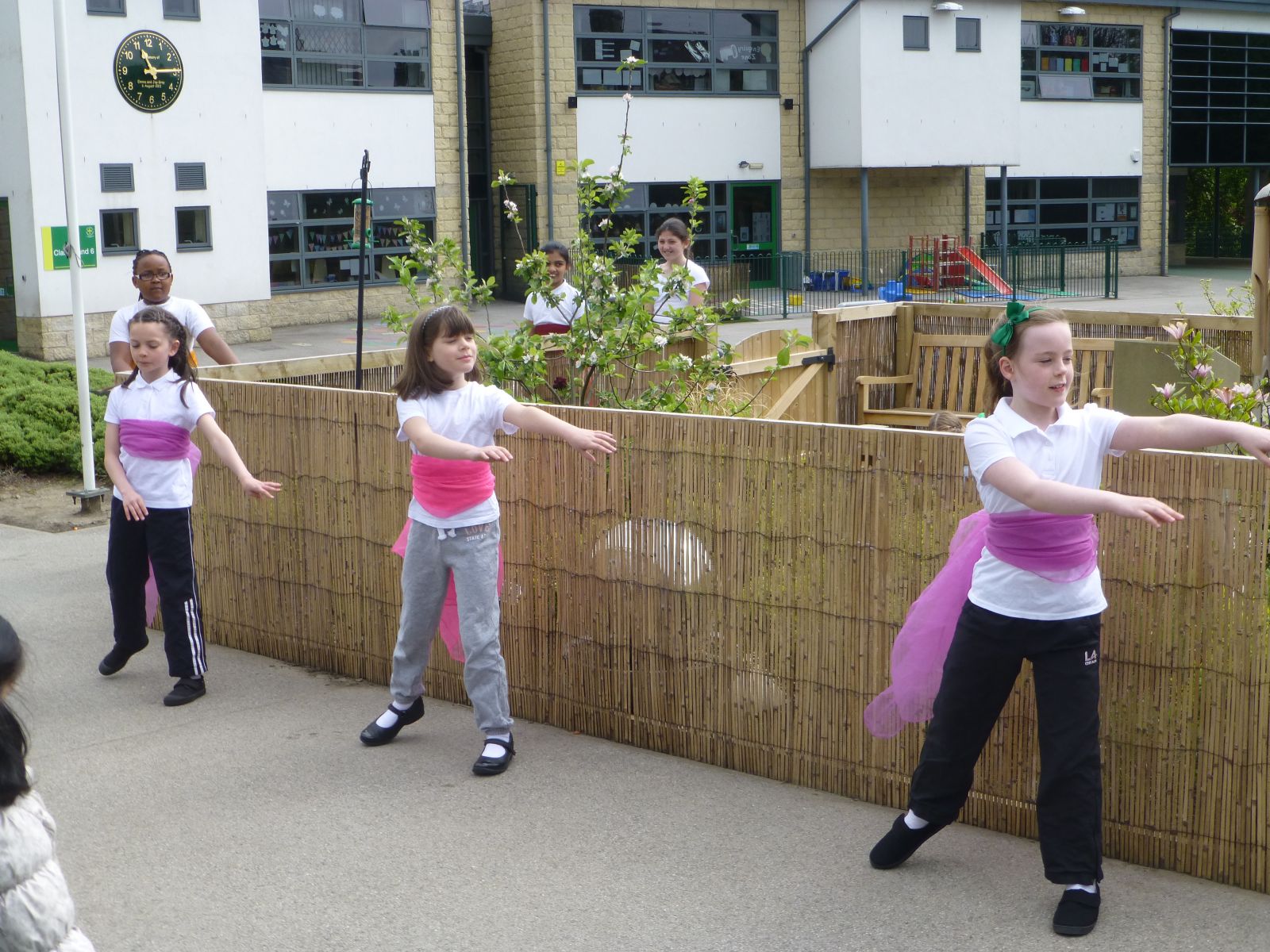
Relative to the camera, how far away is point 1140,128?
38438 mm

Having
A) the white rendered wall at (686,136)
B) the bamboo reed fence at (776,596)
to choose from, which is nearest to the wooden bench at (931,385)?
the bamboo reed fence at (776,596)

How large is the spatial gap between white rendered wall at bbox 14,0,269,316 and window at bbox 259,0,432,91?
2007mm

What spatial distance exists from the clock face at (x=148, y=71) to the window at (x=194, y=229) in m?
1.67

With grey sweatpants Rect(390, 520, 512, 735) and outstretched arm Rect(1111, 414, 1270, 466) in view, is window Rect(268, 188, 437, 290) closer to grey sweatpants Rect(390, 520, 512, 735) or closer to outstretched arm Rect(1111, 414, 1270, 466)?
grey sweatpants Rect(390, 520, 512, 735)

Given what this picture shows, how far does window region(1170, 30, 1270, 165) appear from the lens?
3934 cm

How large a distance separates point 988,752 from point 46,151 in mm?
20123

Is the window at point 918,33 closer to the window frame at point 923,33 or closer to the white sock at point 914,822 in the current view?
the window frame at point 923,33

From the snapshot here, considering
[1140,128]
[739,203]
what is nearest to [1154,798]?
[739,203]

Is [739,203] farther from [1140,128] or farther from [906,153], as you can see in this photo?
[1140,128]

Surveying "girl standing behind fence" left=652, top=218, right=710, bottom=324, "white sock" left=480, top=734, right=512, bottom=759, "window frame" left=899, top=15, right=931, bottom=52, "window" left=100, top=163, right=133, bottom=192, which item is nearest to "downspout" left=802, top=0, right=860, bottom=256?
"window frame" left=899, top=15, right=931, bottom=52

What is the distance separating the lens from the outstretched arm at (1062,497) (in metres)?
3.67

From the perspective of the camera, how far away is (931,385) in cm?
1116

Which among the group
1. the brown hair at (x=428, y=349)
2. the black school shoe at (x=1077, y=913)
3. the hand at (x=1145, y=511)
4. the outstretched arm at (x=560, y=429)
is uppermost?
the brown hair at (x=428, y=349)

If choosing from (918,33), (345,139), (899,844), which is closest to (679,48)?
(918,33)
